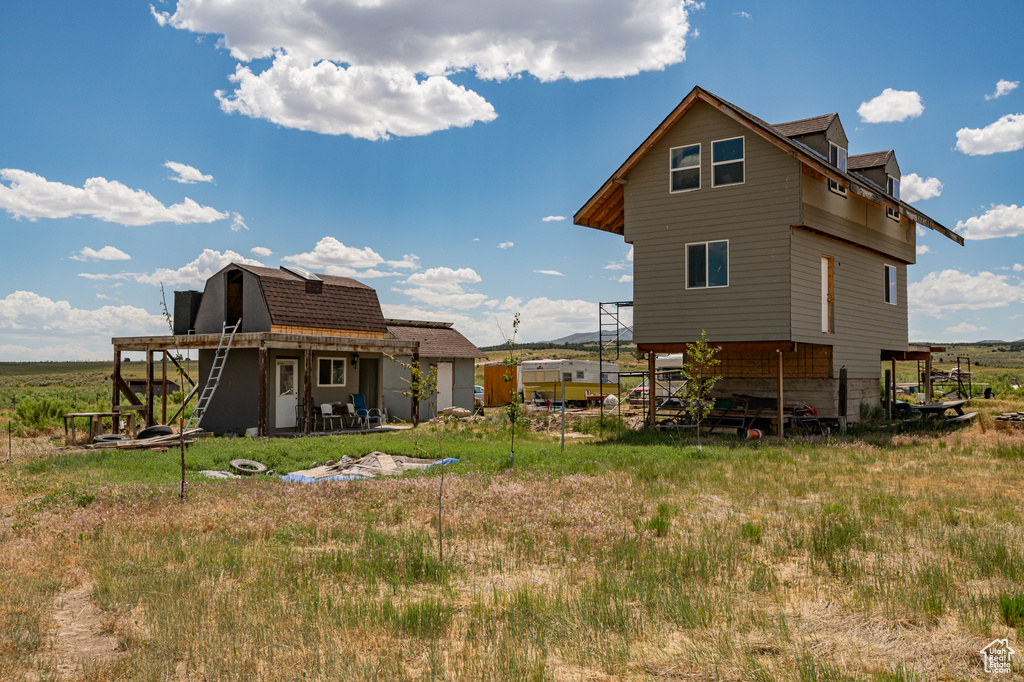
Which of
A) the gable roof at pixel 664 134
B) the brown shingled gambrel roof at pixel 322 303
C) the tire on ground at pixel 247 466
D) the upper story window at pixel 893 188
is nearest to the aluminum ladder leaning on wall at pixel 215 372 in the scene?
the brown shingled gambrel roof at pixel 322 303

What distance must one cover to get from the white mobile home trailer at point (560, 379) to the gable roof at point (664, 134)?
12798 millimetres

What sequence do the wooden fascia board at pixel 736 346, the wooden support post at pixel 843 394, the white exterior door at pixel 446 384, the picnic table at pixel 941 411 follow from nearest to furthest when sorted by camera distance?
the wooden fascia board at pixel 736 346 → the wooden support post at pixel 843 394 → the picnic table at pixel 941 411 → the white exterior door at pixel 446 384

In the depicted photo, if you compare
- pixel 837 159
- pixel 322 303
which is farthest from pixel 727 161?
pixel 322 303

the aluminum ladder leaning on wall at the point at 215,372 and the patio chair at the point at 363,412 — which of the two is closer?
the aluminum ladder leaning on wall at the point at 215,372

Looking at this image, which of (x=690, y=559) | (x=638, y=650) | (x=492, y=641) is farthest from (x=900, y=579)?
(x=492, y=641)

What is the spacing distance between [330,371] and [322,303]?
96.4 inches

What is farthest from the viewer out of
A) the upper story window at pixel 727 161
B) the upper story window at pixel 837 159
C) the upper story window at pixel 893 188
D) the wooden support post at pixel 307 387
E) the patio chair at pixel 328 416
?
the upper story window at pixel 893 188

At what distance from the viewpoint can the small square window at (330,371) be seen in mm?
24697

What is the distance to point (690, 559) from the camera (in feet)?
24.6

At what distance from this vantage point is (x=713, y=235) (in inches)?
784

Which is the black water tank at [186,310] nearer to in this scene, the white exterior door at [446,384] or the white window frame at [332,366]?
the white window frame at [332,366]

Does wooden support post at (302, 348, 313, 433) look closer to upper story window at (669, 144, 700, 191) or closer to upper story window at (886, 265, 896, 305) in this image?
upper story window at (669, 144, 700, 191)

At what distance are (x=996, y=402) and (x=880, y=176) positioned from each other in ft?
47.5

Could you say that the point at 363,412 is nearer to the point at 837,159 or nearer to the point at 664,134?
the point at 664,134
